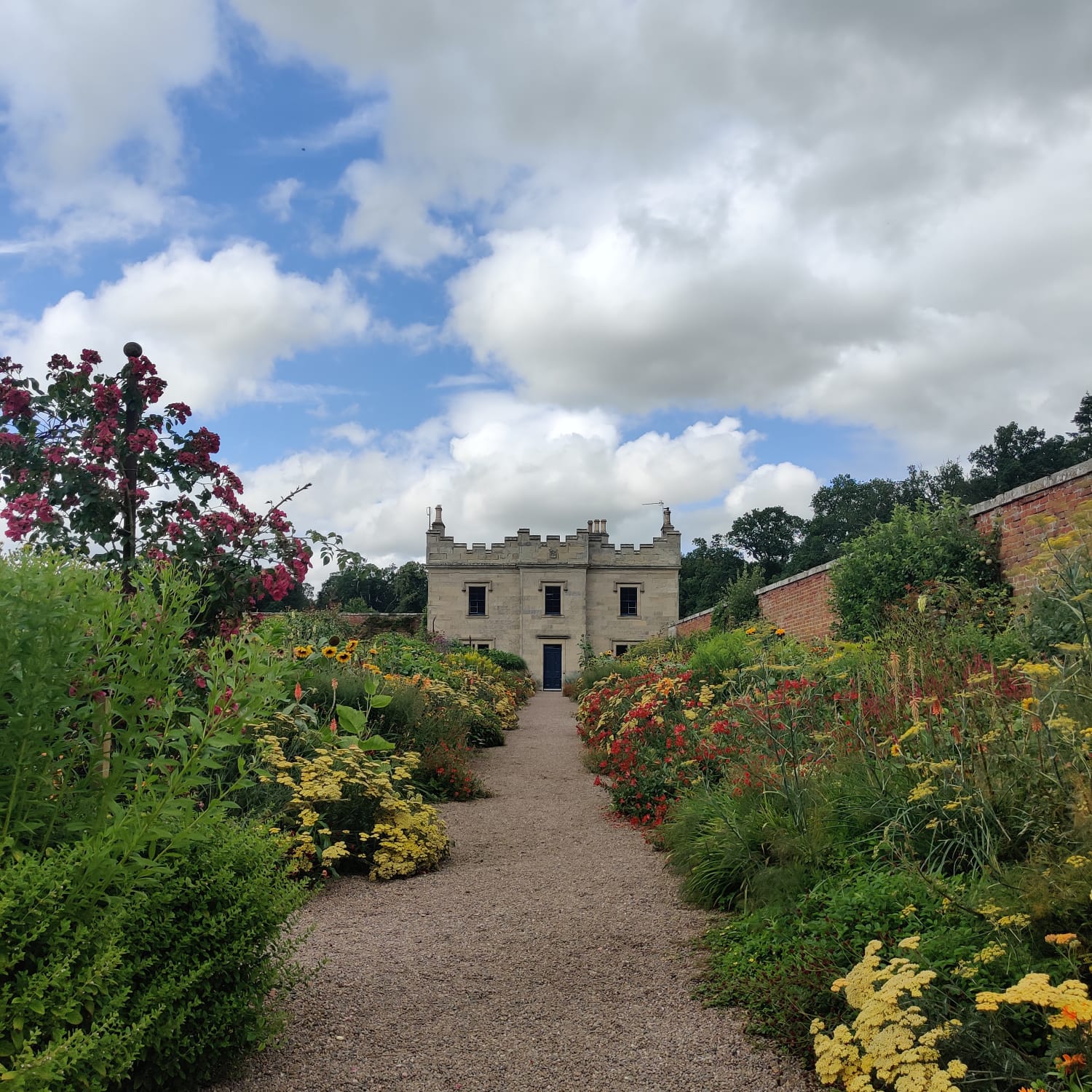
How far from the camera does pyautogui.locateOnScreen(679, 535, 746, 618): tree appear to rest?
51.0 m

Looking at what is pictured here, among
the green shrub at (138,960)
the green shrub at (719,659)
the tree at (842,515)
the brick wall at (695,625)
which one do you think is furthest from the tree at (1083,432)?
the green shrub at (138,960)

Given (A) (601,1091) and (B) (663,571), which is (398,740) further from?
(B) (663,571)

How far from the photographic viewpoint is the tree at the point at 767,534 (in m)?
57.2

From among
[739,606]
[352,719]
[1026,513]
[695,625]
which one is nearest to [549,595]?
[695,625]

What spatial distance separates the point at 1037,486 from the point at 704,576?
45021mm

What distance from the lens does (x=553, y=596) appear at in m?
33.5

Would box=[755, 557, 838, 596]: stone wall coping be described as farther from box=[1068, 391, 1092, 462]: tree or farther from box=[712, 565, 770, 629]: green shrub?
box=[1068, 391, 1092, 462]: tree

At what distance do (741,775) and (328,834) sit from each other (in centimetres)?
252

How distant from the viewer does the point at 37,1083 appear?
1946 millimetres

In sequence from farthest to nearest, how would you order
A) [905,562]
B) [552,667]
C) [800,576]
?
[552,667], [800,576], [905,562]

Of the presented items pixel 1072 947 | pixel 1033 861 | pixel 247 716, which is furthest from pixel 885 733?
pixel 247 716

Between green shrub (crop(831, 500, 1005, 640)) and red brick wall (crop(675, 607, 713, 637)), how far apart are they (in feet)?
29.9

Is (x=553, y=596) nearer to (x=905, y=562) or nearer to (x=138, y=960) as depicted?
(x=905, y=562)

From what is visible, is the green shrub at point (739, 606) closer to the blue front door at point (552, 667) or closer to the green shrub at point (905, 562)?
the green shrub at point (905, 562)
